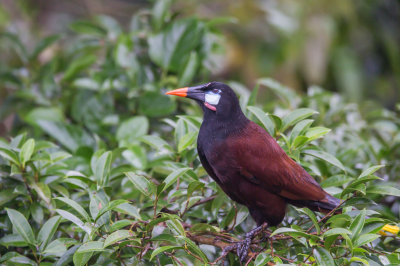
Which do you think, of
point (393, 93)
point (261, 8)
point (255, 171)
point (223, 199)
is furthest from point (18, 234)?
point (393, 93)

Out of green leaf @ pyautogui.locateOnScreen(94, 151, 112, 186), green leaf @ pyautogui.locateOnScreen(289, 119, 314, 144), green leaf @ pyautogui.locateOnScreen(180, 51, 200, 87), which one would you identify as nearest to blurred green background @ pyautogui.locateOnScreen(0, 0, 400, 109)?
green leaf @ pyautogui.locateOnScreen(180, 51, 200, 87)

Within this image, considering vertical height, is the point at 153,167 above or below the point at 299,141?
below

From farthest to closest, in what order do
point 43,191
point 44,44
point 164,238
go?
point 44,44 < point 43,191 < point 164,238

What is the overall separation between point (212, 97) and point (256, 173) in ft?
1.22

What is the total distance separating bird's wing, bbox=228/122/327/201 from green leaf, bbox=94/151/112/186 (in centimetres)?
49

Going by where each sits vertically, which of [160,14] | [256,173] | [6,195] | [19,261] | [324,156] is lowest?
[19,261]

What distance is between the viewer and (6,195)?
1.47 m

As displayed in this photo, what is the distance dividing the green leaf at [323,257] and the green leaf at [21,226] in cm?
96

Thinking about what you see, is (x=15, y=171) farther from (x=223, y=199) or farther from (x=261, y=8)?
(x=261, y=8)

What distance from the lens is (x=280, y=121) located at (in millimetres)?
1608

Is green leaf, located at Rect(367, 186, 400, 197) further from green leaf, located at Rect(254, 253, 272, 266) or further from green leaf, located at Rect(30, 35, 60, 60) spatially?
green leaf, located at Rect(30, 35, 60, 60)

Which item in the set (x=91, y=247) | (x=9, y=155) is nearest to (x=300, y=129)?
(x=91, y=247)

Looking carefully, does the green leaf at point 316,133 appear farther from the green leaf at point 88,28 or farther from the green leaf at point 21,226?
the green leaf at point 88,28

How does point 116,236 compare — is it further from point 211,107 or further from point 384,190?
point 384,190
